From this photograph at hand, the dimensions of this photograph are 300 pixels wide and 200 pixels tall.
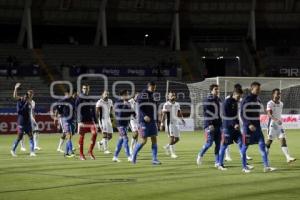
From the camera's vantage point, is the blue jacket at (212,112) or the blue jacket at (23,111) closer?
the blue jacket at (212,112)

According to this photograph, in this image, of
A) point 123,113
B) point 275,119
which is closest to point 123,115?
point 123,113

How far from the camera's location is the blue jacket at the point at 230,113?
697 inches

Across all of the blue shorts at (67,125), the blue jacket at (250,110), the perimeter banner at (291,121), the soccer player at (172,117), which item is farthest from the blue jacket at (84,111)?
the perimeter banner at (291,121)

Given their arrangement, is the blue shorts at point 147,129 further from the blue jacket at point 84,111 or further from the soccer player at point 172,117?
the soccer player at point 172,117

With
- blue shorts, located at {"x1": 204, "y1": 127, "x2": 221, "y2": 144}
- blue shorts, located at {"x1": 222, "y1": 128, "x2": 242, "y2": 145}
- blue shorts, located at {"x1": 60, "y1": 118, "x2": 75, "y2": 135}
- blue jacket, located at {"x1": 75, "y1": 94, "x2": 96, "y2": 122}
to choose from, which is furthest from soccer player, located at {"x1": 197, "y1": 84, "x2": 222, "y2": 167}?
blue shorts, located at {"x1": 60, "y1": 118, "x2": 75, "y2": 135}

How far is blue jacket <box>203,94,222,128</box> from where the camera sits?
61.0 feet

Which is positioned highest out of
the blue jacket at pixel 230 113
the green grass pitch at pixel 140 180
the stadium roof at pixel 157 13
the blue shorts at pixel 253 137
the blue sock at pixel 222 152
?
the stadium roof at pixel 157 13

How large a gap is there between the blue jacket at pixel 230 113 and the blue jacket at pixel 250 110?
348 mm

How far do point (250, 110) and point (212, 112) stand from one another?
150cm

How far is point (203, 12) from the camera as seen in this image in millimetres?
59062

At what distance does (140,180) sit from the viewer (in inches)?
603

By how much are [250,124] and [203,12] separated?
140ft

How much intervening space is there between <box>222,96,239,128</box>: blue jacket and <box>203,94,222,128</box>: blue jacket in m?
0.71

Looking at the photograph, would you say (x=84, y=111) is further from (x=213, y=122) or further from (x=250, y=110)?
(x=250, y=110)
